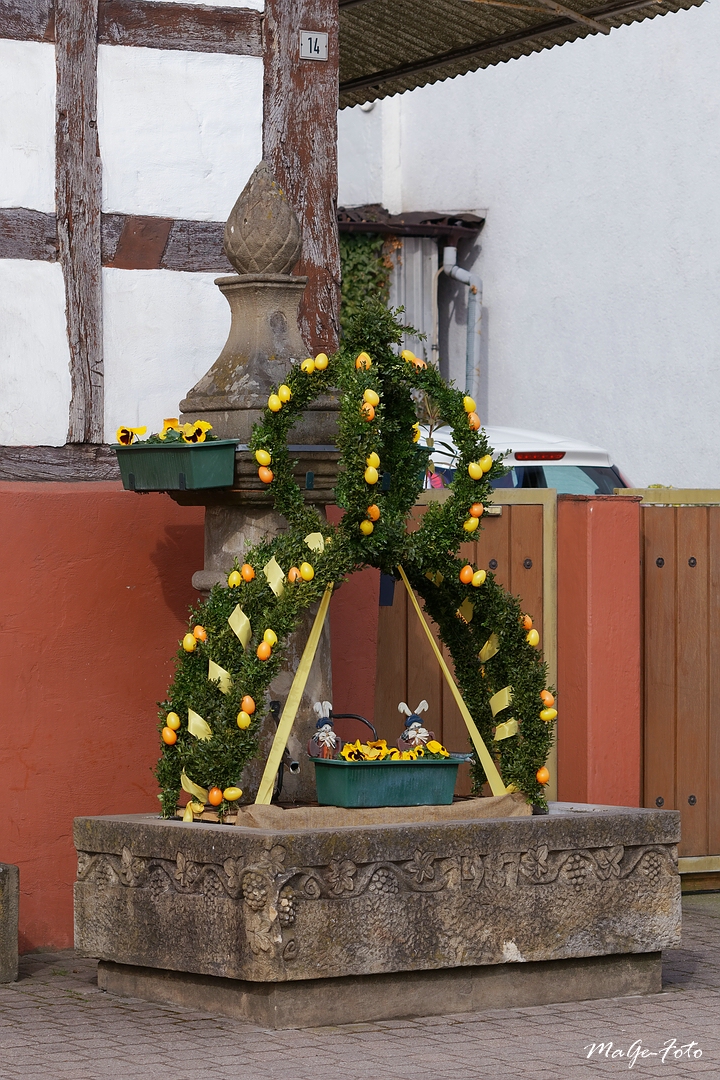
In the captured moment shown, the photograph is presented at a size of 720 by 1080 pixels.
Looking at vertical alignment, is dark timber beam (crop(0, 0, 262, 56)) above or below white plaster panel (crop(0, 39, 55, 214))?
above

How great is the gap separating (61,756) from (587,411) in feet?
31.3

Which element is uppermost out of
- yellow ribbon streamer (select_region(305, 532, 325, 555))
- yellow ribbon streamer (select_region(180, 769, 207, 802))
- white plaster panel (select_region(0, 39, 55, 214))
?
white plaster panel (select_region(0, 39, 55, 214))

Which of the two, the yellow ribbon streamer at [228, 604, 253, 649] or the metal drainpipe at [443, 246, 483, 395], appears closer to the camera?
the yellow ribbon streamer at [228, 604, 253, 649]

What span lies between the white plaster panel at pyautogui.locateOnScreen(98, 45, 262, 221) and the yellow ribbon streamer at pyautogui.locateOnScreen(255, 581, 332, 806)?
6.55 feet

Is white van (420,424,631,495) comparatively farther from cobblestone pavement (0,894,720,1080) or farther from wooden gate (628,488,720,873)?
cobblestone pavement (0,894,720,1080)

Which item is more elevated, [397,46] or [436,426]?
[397,46]

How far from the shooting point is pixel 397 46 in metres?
8.64

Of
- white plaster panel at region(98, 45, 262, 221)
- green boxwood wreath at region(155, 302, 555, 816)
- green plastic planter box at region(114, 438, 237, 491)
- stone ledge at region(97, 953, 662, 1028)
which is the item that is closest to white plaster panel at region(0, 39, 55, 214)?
white plaster panel at region(98, 45, 262, 221)

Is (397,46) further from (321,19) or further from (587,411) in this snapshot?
(587,411)

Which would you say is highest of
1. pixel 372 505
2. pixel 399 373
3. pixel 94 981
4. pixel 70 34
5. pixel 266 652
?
pixel 70 34

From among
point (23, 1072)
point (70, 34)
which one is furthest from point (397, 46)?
point (23, 1072)

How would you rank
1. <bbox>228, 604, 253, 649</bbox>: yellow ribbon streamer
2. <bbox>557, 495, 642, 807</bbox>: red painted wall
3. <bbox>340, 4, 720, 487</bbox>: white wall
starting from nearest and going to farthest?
<bbox>228, 604, 253, 649</bbox>: yellow ribbon streamer → <bbox>557, 495, 642, 807</bbox>: red painted wall → <bbox>340, 4, 720, 487</bbox>: white wall

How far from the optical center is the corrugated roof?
25.7ft

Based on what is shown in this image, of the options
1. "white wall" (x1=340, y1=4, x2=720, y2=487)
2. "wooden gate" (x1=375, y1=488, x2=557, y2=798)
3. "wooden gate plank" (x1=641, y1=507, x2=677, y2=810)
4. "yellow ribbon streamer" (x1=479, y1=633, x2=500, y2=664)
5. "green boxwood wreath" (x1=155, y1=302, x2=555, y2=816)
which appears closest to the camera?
"green boxwood wreath" (x1=155, y1=302, x2=555, y2=816)
